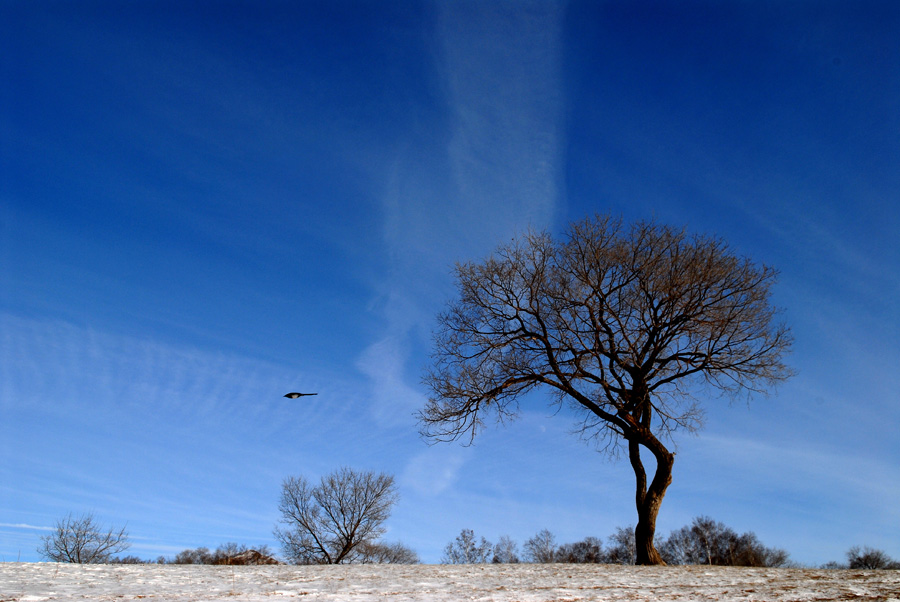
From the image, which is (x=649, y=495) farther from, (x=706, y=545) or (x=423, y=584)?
(x=706, y=545)

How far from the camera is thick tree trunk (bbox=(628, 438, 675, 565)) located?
15.1m

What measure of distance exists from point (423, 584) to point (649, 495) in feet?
29.5

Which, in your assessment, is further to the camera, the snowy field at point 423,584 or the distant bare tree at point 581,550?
the distant bare tree at point 581,550

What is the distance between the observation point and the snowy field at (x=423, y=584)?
7.66 meters

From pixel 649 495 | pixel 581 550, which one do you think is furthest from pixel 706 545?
pixel 649 495

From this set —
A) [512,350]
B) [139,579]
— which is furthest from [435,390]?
[139,579]

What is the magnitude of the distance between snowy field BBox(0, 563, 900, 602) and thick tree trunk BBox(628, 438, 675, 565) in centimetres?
338

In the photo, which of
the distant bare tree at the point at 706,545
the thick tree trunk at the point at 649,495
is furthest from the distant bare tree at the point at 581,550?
the thick tree trunk at the point at 649,495

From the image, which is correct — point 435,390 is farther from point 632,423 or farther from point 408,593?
point 408,593

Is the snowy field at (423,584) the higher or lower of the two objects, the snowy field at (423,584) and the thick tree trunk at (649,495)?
the lower

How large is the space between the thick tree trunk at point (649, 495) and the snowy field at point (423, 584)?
338cm

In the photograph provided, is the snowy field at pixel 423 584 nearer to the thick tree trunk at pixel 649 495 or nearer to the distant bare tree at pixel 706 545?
the thick tree trunk at pixel 649 495

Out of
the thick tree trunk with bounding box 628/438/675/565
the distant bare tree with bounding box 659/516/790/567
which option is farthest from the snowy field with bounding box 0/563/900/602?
the distant bare tree with bounding box 659/516/790/567

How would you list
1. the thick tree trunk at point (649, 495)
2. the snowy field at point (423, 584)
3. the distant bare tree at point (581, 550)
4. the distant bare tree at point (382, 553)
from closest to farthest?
the snowy field at point (423, 584), the thick tree trunk at point (649, 495), the distant bare tree at point (382, 553), the distant bare tree at point (581, 550)
